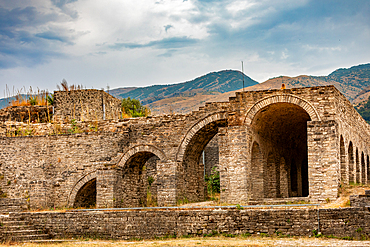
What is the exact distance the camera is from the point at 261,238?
41.5 feet

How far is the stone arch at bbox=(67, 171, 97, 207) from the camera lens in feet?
66.0

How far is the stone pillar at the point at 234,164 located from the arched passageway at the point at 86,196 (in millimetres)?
6741

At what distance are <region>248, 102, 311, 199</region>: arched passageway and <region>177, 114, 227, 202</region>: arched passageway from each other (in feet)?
6.26

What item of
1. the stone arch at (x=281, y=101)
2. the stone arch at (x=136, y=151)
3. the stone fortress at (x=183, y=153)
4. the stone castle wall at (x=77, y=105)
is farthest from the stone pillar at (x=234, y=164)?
the stone castle wall at (x=77, y=105)

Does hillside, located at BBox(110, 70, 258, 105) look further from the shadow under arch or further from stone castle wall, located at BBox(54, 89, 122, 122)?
the shadow under arch

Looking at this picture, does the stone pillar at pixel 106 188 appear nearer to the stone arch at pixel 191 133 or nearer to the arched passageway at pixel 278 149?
the stone arch at pixel 191 133

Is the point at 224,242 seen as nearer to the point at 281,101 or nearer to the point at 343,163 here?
the point at 281,101

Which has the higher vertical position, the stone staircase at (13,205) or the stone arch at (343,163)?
the stone arch at (343,163)

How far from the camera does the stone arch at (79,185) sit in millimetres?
20109

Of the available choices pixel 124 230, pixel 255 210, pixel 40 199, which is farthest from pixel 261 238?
pixel 40 199

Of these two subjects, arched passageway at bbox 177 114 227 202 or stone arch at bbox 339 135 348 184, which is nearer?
stone arch at bbox 339 135 348 184

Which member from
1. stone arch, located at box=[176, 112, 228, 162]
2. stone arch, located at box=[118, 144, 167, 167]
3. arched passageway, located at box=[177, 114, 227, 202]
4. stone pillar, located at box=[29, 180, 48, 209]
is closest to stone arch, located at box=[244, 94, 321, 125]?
arched passageway, located at box=[177, 114, 227, 202]

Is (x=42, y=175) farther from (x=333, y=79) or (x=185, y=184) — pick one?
(x=333, y=79)

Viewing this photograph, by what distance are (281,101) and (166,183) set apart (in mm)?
6143
